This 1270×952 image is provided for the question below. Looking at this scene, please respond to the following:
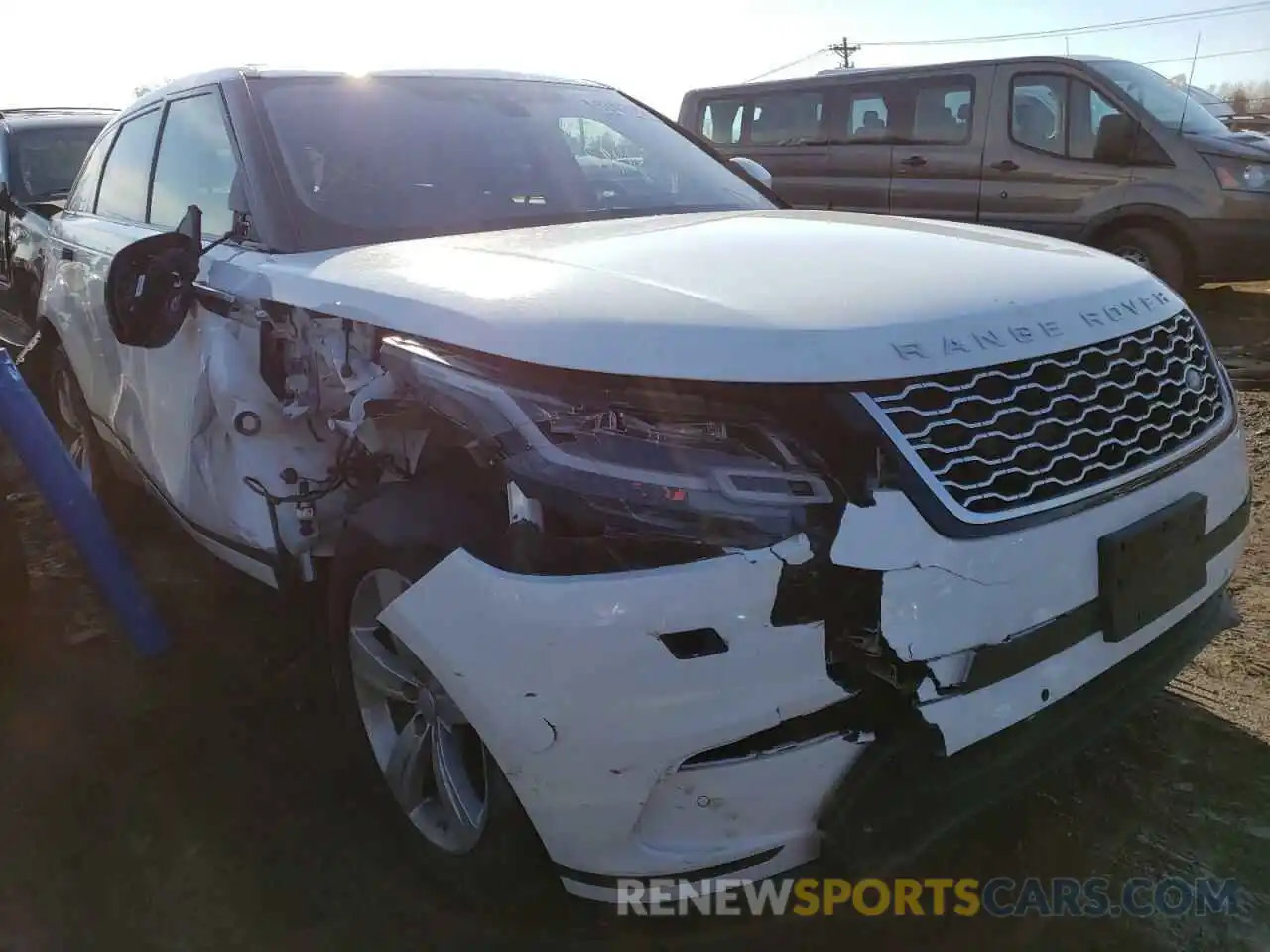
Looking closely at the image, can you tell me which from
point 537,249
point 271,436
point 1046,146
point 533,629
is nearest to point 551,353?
point 533,629

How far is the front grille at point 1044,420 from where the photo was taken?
1834 mm

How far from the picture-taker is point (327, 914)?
2.37 m

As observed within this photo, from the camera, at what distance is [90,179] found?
4.83 meters

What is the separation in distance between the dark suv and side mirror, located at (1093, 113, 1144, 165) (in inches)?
293

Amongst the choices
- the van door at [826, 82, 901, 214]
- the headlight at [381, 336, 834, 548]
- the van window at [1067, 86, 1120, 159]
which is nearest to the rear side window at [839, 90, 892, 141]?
the van door at [826, 82, 901, 214]

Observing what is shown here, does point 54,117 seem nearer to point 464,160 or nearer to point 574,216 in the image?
point 464,160

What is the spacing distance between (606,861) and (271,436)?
5.24 ft

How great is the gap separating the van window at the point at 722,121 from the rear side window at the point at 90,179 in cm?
720

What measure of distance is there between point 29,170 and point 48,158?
0.18 m

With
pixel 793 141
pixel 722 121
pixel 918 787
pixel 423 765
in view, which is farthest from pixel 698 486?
pixel 722 121

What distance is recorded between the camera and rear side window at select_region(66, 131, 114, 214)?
185 inches

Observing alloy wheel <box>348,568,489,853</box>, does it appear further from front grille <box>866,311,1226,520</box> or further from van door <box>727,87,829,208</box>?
van door <box>727,87,829,208</box>

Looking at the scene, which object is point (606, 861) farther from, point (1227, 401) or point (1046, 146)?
point (1046, 146)

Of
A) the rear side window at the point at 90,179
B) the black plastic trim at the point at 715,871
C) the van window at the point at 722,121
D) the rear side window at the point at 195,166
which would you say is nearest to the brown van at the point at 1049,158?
the van window at the point at 722,121
